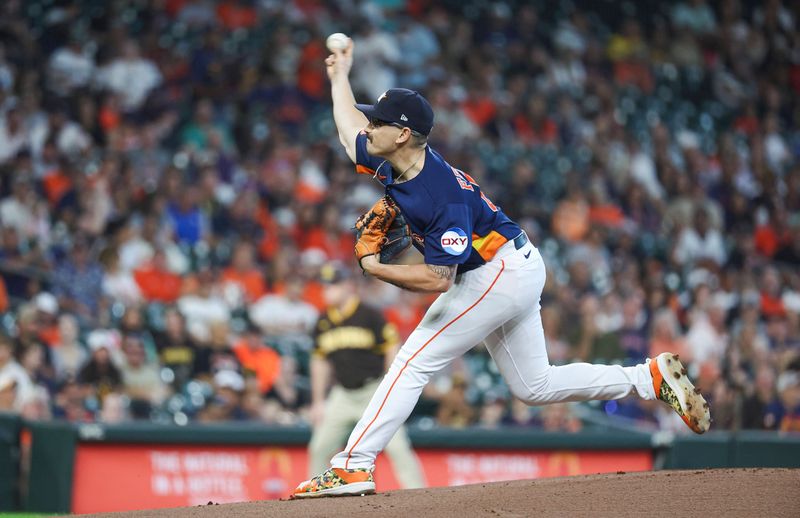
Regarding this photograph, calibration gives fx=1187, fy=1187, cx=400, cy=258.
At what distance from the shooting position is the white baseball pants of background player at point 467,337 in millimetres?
5172

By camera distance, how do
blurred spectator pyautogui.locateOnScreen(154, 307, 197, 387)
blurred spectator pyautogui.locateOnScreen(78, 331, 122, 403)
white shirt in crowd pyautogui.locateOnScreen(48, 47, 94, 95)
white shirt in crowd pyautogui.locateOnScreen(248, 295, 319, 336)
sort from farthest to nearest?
white shirt in crowd pyautogui.locateOnScreen(48, 47, 94, 95)
white shirt in crowd pyautogui.locateOnScreen(248, 295, 319, 336)
blurred spectator pyautogui.locateOnScreen(154, 307, 197, 387)
blurred spectator pyautogui.locateOnScreen(78, 331, 122, 403)

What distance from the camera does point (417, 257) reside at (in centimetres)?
1009

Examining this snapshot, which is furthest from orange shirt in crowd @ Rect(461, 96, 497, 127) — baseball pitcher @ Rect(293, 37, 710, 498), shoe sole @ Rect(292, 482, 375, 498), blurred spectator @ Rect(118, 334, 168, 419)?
shoe sole @ Rect(292, 482, 375, 498)

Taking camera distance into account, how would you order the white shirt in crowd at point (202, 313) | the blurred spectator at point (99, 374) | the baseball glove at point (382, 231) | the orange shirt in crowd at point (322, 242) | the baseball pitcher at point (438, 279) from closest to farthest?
1. the baseball pitcher at point (438, 279)
2. the baseball glove at point (382, 231)
3. the blurred spectator at point (99, 374)
4. the white shirt in crowd at point (202, 313)
5. the orange shirt in crowd at point (322, 242)

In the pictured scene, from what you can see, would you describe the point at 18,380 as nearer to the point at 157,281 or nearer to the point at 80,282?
the point at 80,282

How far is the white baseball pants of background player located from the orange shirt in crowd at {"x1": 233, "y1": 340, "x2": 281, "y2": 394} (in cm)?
461

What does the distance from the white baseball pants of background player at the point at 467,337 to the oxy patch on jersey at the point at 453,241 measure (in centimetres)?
33

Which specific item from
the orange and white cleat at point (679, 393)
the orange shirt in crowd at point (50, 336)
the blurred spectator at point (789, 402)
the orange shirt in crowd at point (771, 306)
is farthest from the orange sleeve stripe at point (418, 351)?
the orange shirt in crowd at point (771, 306)

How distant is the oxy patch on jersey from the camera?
16.1ft

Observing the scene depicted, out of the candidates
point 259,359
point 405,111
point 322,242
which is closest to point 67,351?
point 259,359

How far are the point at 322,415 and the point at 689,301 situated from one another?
5.31 meters

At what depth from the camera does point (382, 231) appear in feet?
16.9

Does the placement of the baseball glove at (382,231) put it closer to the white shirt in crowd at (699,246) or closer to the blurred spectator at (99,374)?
the blurred spectator at (99,374)

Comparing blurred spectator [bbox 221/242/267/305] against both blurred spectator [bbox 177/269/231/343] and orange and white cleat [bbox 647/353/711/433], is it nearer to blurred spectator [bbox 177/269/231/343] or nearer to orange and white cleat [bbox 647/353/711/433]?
blurred spectator [bbox 177/269/231/343]
